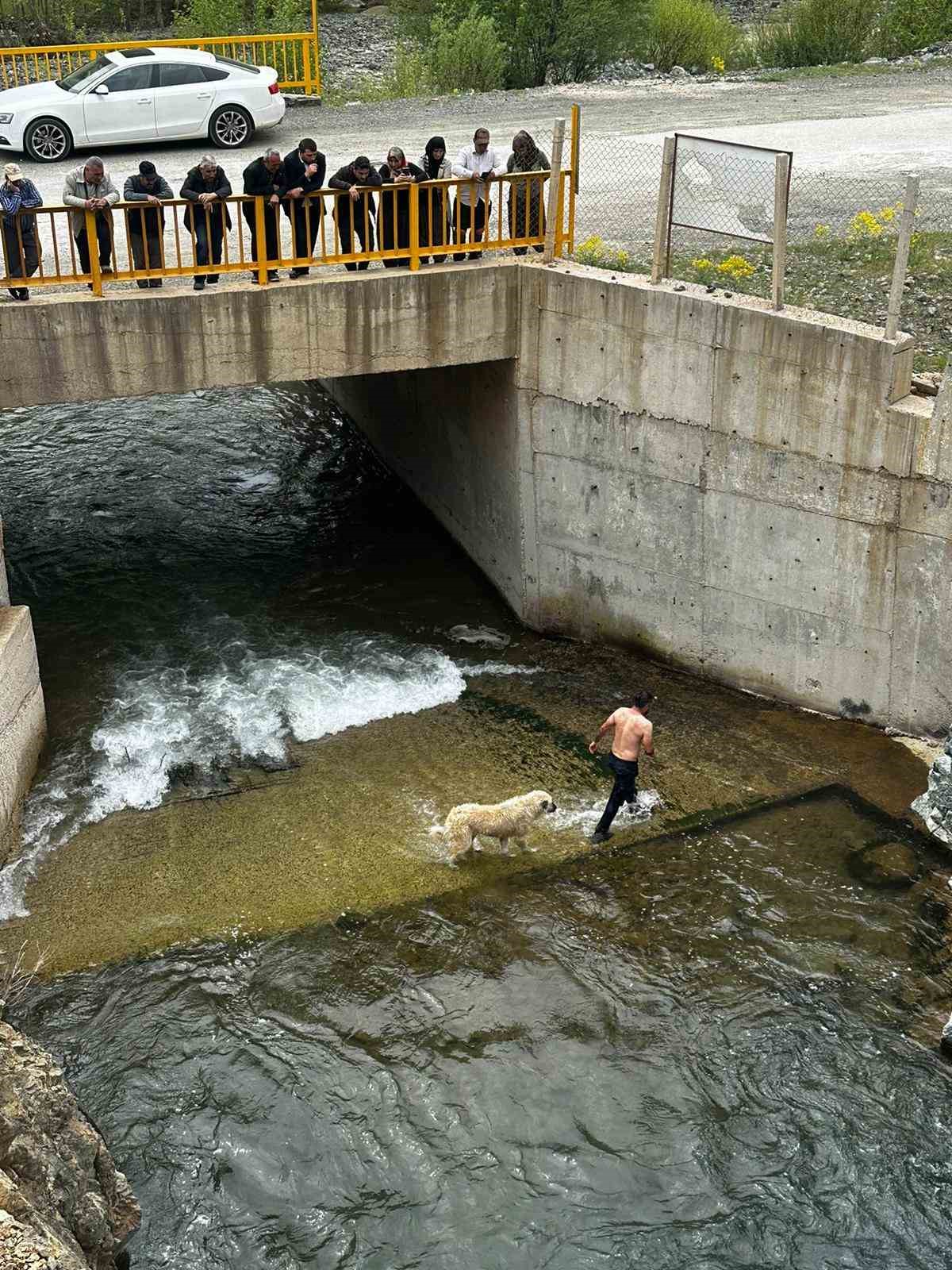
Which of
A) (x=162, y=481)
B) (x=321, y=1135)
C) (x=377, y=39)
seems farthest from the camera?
(x=377, y=39)

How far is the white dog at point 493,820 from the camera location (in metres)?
11.1

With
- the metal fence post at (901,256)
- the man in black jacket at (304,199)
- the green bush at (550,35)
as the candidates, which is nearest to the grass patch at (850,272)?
the metal fence post at (901,256)

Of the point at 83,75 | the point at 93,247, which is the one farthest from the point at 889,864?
the point at 83,75

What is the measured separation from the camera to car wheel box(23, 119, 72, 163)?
18.8 m

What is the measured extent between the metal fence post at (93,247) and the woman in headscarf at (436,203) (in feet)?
10.7

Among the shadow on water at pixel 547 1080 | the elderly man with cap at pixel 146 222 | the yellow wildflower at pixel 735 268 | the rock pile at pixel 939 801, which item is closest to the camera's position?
the shadow on water at pixel 547 1080

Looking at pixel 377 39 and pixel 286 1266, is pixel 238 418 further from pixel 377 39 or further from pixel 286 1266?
pixel 377 39

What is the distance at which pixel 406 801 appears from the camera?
12242 millimetres

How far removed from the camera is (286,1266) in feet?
26.1

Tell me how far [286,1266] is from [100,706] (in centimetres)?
704

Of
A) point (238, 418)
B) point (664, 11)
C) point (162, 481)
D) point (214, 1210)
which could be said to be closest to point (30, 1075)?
point (214, 1210)

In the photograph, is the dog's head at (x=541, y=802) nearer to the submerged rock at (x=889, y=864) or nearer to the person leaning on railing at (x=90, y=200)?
the submerged rock at (x=889, y=864)

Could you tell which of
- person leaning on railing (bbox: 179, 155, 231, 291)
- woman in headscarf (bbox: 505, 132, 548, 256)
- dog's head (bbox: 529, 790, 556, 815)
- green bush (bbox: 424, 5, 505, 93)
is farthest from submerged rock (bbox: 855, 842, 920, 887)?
green bush (bbox: 424, 5, 505, 93)

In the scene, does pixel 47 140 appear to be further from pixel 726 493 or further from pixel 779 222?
pixel 726 493
